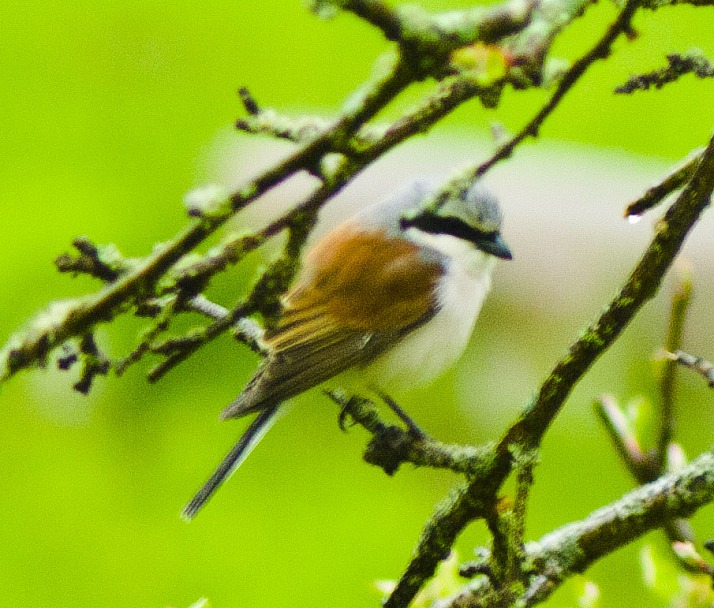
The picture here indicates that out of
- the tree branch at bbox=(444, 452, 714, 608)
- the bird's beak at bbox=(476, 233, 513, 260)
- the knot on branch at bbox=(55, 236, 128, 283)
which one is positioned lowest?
the tree branch at bbox=(444, 452, 714, 608)

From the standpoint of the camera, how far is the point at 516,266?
55.1 inches

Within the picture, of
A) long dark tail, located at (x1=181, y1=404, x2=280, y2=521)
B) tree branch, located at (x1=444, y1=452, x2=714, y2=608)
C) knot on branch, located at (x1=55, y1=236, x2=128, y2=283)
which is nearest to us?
knot on branch, located at (x1=55, y1=236, x2=128, y2=283)

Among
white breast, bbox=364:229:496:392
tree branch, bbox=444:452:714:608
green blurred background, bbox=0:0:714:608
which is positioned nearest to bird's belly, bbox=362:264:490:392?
white breast, bbox=364:229:496:392

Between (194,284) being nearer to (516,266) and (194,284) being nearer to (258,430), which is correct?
(258,430)

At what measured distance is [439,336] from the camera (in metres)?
1.01

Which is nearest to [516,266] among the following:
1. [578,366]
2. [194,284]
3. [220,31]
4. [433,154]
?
[433,154]

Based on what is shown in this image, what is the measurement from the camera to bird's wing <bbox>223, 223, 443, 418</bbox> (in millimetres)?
928

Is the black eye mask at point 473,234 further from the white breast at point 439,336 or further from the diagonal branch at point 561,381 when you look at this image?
the diagonal branch at point 561,381

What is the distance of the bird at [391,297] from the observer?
947mm

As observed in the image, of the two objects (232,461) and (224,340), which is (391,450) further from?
(224,340)

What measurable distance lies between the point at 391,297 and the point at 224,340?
0.45 m

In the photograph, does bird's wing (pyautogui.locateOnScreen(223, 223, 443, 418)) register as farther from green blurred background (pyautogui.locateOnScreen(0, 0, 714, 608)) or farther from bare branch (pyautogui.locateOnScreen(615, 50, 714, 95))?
bare branch (pyautogui.locateOnScreen(615, 50, 714, 95))

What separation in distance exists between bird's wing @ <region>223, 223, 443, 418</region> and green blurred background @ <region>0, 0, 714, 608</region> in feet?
0.80

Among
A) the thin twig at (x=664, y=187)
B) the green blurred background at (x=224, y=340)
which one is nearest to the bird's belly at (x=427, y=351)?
the green blurred background at (x=224, y=340)
